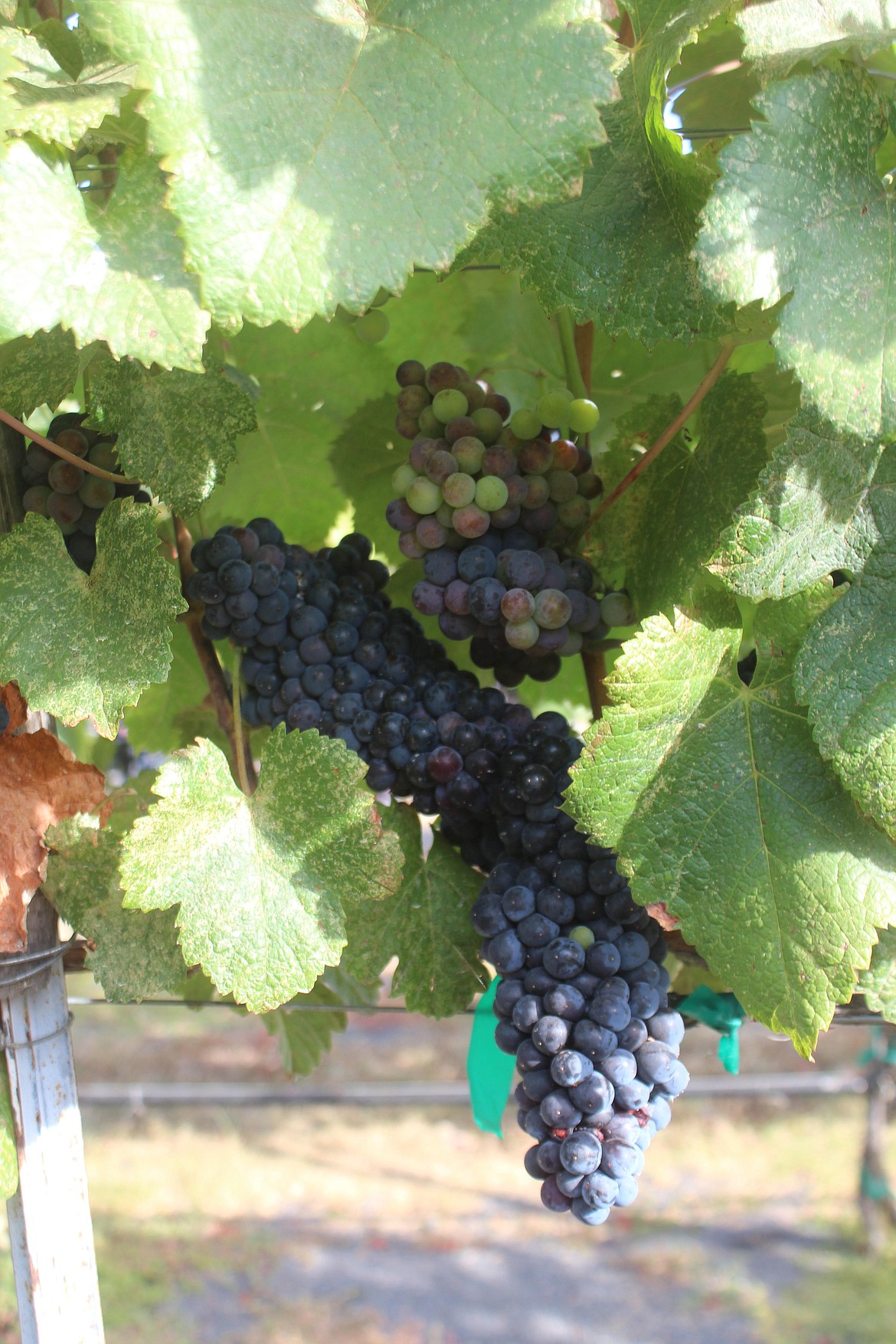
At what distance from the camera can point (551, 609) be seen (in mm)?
627

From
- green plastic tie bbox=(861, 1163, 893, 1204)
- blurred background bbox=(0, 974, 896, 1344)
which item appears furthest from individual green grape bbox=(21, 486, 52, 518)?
green plastic tie bbox=(861, 1163, 893, 1204)

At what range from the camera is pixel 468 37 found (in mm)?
471

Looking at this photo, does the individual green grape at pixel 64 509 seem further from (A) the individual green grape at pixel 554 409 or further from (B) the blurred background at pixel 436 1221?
(B) the blurred background at pixel 436 1221

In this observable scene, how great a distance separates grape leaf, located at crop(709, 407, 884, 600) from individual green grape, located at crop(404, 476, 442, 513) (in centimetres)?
20

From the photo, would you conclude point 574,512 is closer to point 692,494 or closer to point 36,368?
point 692,494

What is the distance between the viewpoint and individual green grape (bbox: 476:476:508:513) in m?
0.64

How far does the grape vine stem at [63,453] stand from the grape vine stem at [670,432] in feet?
0.94

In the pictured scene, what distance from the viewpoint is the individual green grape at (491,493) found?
0.64 m

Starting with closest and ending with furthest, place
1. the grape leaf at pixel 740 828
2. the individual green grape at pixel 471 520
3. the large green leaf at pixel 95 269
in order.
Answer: the large green leaf at pixel 95 269, the grape leaf at pixel 740 828, the individual green grape at pixel 471 520

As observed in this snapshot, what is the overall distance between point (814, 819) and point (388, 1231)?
4.46 m

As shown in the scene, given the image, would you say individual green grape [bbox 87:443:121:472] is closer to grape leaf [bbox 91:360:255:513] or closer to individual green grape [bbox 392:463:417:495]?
grape leaf [bbox 91:360:255:513]

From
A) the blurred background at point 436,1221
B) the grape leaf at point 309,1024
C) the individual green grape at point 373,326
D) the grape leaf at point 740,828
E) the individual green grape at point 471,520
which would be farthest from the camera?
the blurred background at point 436,1221

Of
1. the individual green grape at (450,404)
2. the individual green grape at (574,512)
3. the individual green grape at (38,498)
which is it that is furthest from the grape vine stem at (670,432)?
the individual green grape at (38,498)

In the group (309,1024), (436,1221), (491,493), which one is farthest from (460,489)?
(436,1221)
